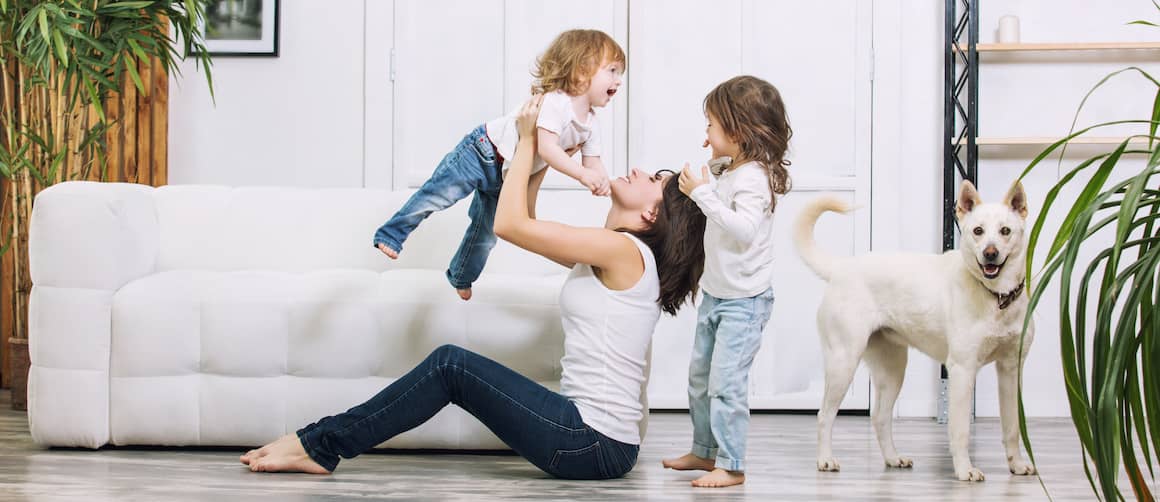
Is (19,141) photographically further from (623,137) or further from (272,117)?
(623,137)

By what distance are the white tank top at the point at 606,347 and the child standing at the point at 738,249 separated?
18 cm

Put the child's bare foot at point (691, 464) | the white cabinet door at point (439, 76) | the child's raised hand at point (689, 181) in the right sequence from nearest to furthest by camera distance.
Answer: the child's raised hand at point (689, 181) < the child's bare foot at point (691, 464) < the white cabinet door at point (439, 76)

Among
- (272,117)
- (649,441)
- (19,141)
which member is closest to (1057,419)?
(649,441)

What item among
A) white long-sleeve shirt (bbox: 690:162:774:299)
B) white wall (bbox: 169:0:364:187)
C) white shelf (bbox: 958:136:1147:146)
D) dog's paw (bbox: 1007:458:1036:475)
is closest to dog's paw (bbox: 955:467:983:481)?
dog's paw (bbox: 1007:458:1036:475)

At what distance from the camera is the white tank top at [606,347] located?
2041 millimetres

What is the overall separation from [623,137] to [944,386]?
4.69ft

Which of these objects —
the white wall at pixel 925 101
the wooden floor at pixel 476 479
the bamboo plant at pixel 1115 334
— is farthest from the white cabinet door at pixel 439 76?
Answer: the bamboo plant at pixel 1115 334

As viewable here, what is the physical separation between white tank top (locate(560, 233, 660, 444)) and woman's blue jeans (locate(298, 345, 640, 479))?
3 centimetres

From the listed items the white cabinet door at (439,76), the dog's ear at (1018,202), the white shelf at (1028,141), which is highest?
the white cabinet door at (439,76)

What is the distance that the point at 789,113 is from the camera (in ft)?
12.0

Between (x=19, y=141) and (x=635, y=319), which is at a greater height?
(x=19, y=141)

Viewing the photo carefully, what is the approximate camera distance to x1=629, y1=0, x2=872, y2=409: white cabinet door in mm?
3641

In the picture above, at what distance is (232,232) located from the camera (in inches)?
107

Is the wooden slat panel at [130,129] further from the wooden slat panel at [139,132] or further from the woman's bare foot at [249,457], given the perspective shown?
the woman's bare foot at [249,457]
